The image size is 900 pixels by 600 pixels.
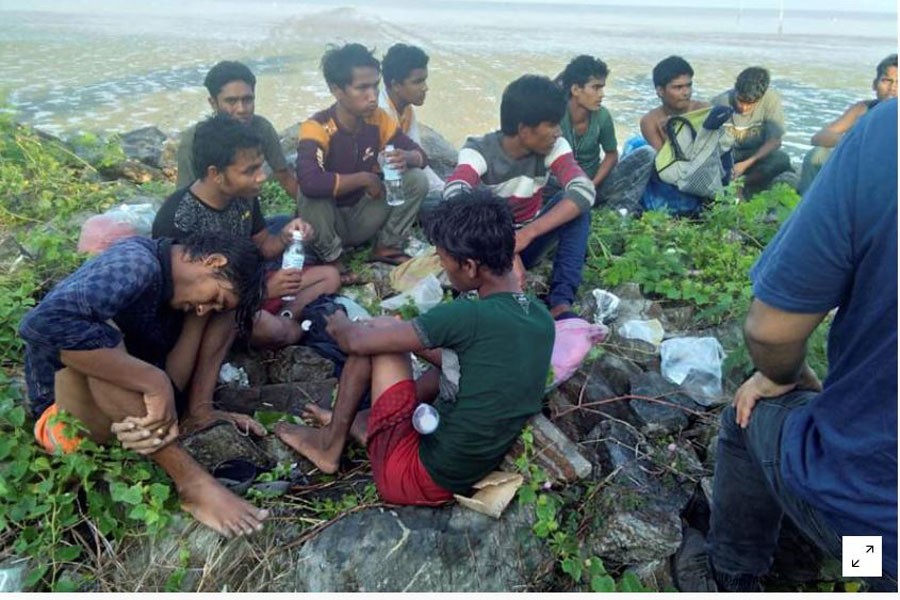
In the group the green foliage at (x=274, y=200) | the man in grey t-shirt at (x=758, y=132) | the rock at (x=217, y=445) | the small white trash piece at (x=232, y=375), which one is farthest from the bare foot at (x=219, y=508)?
the man in grey t-shirt at (x=758, y=132)

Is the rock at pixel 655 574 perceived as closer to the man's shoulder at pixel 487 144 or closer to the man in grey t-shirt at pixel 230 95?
the man's shoulder at pixel 487 144

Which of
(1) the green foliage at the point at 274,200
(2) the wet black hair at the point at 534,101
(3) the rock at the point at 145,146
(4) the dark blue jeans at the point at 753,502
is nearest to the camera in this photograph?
(4) the dark blue jeans at the point at 753,502

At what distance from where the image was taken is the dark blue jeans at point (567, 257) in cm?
436

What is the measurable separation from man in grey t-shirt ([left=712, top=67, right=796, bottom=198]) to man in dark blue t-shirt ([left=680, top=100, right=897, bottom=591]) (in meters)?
4.97

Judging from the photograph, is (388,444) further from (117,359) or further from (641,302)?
(641,302)

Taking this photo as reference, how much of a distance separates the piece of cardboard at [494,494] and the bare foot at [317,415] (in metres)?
0.82

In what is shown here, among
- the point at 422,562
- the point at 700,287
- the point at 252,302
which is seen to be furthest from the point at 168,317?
the point at 700,287

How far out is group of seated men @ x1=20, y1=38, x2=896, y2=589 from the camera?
256cm

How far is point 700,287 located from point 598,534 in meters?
2.20

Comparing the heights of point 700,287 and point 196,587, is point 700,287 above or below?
above

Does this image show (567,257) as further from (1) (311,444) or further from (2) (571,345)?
(1) (311,444)

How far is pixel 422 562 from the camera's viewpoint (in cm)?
263

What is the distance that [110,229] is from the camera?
434 cm

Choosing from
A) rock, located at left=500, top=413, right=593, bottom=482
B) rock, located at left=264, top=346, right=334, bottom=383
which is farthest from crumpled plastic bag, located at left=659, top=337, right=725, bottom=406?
rock, located at left=264, top=346, right=334, bottom=383
